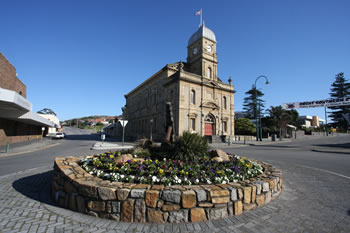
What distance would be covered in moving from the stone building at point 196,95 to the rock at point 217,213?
64.7 ft

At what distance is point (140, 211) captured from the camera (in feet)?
Result: 9.44

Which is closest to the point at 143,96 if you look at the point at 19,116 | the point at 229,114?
the point at 229,114

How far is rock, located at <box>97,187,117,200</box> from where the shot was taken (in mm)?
2924

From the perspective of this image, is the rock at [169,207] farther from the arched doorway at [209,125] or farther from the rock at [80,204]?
the arched doorway at [209,125]

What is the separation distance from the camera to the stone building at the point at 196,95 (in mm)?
24359

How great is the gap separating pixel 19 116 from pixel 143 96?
73.7ft

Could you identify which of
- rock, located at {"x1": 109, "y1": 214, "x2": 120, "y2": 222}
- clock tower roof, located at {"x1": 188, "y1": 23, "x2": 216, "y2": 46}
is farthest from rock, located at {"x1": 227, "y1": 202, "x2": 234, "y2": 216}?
clock tower roof, located at {"x1": 188, "y1": 23, "x2": 216, "y2": 46}

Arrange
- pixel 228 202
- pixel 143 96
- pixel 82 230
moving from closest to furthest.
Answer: pixel 82 230
pixel 228 202
pixel 143 96

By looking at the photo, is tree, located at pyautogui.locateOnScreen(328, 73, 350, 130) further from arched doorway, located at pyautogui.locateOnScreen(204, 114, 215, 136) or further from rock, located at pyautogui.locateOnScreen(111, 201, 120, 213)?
rock, located at pyautogui.locateOnScreen(111, 201, 120, 213)

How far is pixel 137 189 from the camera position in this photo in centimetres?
295

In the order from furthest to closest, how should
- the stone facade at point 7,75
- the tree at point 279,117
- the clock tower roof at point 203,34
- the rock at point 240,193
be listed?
the tree at point 279,117
the clock tower roof at point 203,34
the stone facade at point 7,75
the rock at point 240,193

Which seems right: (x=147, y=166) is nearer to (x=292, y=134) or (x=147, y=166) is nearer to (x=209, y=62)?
(x=209, y=62)

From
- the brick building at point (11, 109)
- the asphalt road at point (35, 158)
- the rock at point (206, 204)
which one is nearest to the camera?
the rock at point (206, 204)

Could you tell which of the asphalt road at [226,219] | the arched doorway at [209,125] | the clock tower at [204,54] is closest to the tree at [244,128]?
the arched doorway at [209,125]
